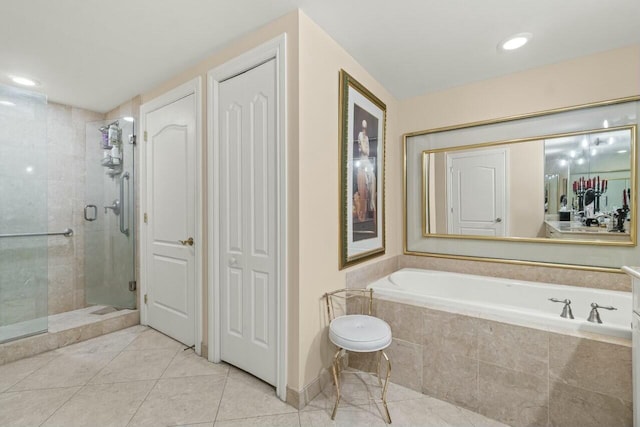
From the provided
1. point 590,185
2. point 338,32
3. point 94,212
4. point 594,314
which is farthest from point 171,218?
point 590,185

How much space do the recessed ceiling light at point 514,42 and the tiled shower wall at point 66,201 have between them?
4.16 metres

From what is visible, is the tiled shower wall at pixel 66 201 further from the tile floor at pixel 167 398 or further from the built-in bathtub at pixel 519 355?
the built-in bathtub at pixel 519 355

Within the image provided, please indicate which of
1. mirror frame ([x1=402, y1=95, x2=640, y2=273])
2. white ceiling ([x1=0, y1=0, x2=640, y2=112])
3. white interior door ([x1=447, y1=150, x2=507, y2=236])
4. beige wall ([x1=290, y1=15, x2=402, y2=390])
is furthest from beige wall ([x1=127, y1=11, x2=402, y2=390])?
white interior door ([x1=447, y1=150, x2=507, y2=236])

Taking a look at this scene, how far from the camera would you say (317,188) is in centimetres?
183

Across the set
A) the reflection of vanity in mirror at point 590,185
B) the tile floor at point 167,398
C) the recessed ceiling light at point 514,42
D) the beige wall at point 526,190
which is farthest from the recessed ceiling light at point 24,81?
the reflection of vanity in mirror at point 590,185

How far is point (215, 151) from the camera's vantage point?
6.95 feet

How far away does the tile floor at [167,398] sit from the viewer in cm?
159

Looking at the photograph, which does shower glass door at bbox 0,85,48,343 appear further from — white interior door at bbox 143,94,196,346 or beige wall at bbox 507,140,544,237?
beige wall at bbox 507,140,544,237

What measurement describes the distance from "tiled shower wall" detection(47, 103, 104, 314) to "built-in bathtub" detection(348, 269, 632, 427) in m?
3.10

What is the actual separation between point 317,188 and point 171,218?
1523 millimetres

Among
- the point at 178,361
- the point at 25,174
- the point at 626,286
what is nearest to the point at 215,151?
the point at 178,361

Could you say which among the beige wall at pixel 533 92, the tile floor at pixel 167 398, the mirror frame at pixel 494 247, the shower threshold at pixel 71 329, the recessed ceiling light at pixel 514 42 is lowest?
the tile floor at pixel 167 398

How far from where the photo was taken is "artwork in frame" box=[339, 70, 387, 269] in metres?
2.07

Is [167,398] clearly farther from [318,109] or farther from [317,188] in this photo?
[318,109]
